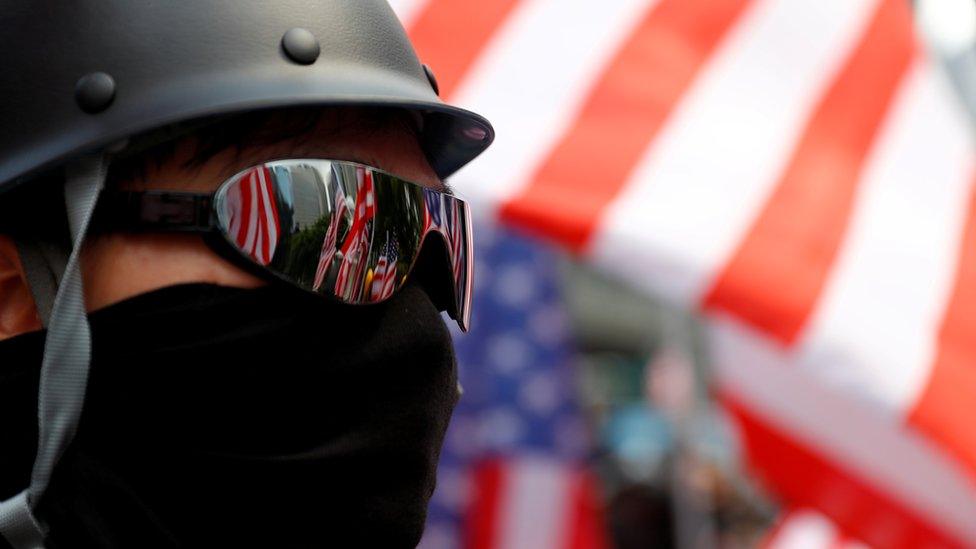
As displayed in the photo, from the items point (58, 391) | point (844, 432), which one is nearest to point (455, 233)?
point (58, 391)

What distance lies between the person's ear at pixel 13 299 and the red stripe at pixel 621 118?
1958mm

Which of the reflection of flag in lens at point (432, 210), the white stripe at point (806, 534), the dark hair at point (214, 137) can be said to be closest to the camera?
the dark hair at point (214, 137)

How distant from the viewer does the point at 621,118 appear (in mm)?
3439

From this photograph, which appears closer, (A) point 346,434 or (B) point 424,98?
(A) point 346,434

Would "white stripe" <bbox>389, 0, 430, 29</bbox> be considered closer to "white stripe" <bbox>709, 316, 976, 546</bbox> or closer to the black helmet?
"white stripe" <bbox>709, 316, 976, 546</bbox>

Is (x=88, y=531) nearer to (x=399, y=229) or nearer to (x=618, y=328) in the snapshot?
(x=399, y=229)

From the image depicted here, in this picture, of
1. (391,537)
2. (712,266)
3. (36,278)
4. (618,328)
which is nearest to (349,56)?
(36,278)

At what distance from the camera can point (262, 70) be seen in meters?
1.29

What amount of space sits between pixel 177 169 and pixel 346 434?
320 millimetres

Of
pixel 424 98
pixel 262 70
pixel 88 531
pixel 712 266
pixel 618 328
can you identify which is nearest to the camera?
pixel 88 531

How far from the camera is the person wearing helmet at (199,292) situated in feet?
Result: 3.99

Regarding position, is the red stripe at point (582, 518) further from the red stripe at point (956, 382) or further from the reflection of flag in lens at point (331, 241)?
the reflection of flag in lens at point (331, 241)

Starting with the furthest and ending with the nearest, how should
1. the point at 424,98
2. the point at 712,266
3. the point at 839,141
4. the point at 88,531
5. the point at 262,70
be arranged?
the point at 839,141 → the point at 712,266 → the point at 424,98 → the point at 262,70 → the point at 88,531

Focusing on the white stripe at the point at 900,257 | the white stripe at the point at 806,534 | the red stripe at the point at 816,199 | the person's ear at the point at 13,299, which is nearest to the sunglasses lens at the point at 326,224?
the person's ear at the point at 13,299
